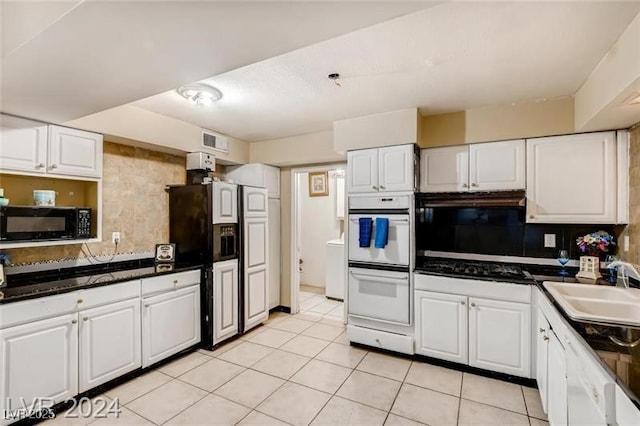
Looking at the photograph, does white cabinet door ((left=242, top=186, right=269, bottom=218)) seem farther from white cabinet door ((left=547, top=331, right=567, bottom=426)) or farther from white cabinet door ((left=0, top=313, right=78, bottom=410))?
white cabinet door ((left=547, top=331, right=567, bottom=426))

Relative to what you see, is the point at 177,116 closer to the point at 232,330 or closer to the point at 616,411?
the point at 232,330

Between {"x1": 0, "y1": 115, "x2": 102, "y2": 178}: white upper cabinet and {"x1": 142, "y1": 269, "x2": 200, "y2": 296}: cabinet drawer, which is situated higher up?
{"x1": 0, "y1": 115, "x2": 102, "y2": 178}: white upper cabinet

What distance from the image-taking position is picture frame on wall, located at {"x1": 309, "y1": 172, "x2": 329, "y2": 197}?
559 cm

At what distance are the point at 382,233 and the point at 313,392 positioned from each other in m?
1.53

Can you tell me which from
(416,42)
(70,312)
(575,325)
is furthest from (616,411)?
(70,312)

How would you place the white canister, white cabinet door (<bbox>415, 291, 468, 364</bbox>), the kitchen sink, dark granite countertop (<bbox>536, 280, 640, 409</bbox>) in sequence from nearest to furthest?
dark granite countertop (<bbox>536, 280, 640, 409</bbox>) < the kitchen sink < the white canister < white cabinet door (<bbox>415, 291, 468, 364</bbox>)

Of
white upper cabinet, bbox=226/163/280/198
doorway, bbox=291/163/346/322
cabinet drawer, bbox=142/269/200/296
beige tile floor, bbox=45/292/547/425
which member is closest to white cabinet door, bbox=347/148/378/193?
doorway, bbox=291/163/346/322

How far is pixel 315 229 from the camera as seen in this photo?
5.79 metres

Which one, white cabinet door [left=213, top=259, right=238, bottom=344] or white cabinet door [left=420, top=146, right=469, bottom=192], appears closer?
white cabinet door [left=420, top=146, right=469, bottom=192]

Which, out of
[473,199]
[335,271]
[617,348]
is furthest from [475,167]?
[335,271]

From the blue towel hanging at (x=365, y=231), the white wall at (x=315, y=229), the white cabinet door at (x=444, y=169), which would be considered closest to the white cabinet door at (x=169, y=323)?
the blue towel hanging at (x=365, y=231)

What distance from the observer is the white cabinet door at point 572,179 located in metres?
2.50

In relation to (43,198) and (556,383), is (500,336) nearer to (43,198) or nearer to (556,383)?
(556,383)

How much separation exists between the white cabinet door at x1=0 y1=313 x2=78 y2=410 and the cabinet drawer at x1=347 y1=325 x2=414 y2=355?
2.39 m
